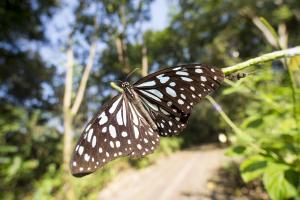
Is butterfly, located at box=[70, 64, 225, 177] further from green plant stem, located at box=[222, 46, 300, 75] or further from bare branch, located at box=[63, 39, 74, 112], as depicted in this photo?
bare branch, located at box=[63, 39, 74, 112]

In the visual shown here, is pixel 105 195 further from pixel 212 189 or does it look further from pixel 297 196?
pixel 297 196

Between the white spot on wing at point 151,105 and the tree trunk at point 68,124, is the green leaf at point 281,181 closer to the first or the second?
the white spot on wing at point 151,105

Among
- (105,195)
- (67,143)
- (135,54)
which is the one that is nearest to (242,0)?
(135,54)

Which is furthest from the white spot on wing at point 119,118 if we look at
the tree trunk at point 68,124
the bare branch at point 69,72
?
the bare branch at point 69,72

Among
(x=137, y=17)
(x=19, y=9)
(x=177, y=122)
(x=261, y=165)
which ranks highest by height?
(x=19, y=9)

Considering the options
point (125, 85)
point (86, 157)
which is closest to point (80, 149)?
point (86, 157)

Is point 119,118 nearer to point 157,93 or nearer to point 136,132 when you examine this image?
point 136,132
